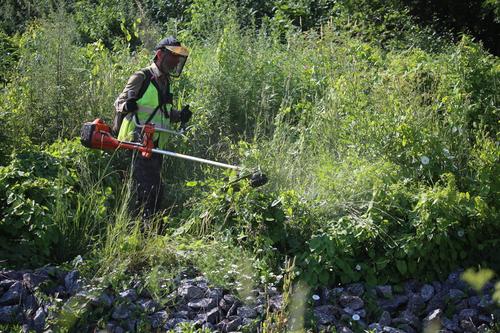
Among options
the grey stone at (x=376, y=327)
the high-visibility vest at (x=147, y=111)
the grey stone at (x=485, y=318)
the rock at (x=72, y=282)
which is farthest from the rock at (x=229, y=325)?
the high-visibility vest at (x=147, y=111)

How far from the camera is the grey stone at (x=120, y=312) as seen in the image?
17.3 ft

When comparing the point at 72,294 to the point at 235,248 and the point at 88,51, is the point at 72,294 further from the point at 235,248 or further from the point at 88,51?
the point at 88,51

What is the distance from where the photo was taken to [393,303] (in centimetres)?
582

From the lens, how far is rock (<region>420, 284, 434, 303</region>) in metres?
5.89

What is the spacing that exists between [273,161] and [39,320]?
2.73 meters

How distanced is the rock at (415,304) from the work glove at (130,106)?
3.11 metres

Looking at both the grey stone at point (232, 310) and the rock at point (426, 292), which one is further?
the rock at point (426, 292)

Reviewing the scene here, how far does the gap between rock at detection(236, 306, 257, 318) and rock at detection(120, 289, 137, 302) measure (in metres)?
0.74

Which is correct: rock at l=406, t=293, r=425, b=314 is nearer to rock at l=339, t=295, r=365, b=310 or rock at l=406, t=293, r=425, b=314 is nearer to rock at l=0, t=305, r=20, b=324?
rock at l=339, t=295, r=365, b=310

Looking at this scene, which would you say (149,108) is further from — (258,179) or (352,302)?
(352,302)

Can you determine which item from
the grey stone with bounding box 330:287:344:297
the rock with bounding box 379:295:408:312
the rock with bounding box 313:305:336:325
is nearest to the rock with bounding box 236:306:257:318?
the rock with bounding box 313:305:336:325

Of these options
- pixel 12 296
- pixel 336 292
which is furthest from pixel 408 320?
pixel 12 296

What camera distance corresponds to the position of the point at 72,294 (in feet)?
17.7

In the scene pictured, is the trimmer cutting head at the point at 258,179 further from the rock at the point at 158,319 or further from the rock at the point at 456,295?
the rock at the point at 456,295
